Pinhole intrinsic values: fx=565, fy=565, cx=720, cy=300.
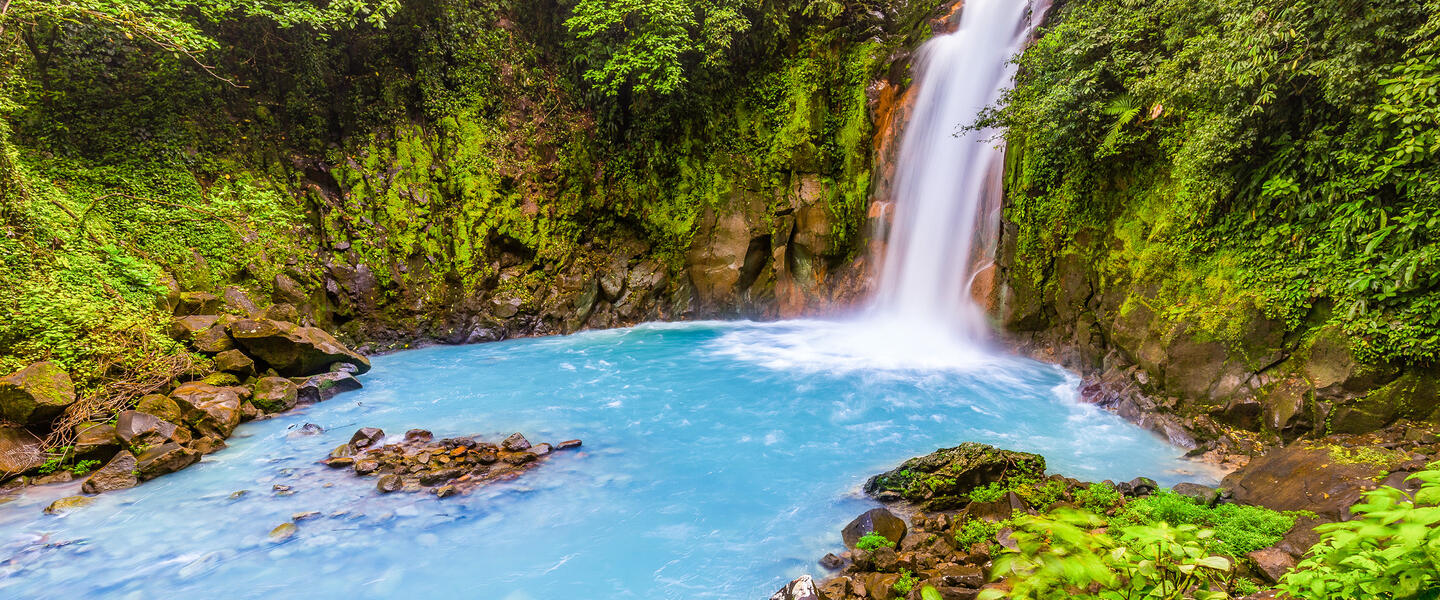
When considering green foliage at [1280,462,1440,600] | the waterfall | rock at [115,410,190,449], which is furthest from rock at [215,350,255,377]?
the waterfall

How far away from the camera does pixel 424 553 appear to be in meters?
5.00

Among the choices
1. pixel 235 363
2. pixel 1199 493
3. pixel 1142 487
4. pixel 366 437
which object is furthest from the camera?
pixel 235 363

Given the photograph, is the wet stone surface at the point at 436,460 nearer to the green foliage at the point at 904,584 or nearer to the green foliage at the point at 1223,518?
the green foliage at the point at 904,584

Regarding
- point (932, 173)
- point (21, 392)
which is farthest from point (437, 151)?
point (932, 173)

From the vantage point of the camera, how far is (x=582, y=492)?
6145 millimetres

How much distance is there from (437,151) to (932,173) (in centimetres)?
1241

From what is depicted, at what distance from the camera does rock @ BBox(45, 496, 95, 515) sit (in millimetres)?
5531

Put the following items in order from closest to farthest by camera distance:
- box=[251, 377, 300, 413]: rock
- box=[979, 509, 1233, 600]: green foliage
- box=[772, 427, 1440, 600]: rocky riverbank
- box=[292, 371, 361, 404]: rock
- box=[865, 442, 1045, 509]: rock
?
1. box=[979, 509, 1233, 600]: green foliage
2. box=[772, 427, 1440, 600]: rocky riverbank
3. box=[865, 442, 1045, 509]: rock
4. box=[251, 377, 300, 413]: rock
5. box=[292, 371, 361, 404]: rock

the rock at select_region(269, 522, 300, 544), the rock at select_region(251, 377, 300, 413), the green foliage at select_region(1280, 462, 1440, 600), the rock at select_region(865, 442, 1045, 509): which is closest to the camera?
the green foliage at select_region(1280, 462, 1440, 600)

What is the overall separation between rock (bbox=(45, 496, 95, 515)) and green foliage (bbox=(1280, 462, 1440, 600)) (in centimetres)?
906

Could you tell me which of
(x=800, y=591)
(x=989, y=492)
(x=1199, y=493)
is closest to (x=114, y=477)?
(x=800, y=591)

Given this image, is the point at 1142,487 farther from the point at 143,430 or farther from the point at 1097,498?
the point at 143,430

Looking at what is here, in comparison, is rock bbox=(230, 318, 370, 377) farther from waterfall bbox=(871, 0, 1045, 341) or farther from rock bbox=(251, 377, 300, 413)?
waterfall bbox=(871, 0, 1045, 341)

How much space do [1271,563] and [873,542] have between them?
8.34 feet
